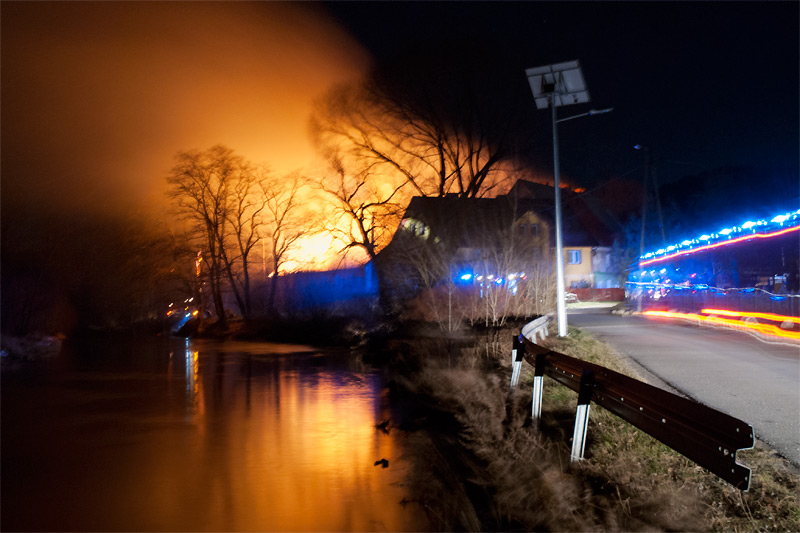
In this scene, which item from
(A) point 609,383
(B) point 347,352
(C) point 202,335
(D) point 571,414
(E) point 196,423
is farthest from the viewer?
(C) point 202,335

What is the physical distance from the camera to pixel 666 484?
640 centimetres

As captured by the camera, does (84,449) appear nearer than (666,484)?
No

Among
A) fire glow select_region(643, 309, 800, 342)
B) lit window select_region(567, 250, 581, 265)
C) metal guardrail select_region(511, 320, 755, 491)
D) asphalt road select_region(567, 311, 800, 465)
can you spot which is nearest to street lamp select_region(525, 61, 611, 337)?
asphalt road select_region(567, 311, 800, 465)

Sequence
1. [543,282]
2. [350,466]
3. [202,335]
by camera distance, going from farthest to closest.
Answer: [202,335]
[543,282]
[350,466]

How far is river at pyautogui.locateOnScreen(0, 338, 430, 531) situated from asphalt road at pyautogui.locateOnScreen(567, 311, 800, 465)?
15.7 ft

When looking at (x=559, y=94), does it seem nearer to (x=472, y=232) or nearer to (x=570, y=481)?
(x=472, y=232)

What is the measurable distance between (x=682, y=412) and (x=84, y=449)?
30.3ft

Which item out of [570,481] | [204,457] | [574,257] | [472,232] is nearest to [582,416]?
[570,481]

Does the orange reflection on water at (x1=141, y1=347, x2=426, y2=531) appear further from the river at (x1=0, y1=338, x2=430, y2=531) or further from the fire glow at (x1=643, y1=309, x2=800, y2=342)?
the fire glow at (x1=643, y1=309, x2=800, y2=342)

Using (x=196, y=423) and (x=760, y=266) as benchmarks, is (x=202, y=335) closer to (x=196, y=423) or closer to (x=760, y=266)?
(x=760, y=266)

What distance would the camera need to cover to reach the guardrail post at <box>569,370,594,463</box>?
763 cm

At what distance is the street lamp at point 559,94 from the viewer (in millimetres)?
22495

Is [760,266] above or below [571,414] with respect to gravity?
above

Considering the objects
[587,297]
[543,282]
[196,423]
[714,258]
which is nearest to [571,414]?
[196,423]
